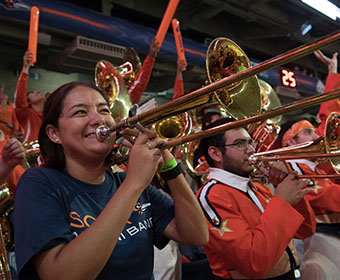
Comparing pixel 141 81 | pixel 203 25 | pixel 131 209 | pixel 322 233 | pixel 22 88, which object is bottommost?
pixel 322 233

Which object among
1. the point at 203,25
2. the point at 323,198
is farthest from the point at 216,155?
the point at 203,25

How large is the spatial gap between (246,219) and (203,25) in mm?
5440

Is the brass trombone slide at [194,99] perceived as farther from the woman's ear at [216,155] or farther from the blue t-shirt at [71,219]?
the woman's ear at [216,155]

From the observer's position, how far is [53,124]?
124 centimetres

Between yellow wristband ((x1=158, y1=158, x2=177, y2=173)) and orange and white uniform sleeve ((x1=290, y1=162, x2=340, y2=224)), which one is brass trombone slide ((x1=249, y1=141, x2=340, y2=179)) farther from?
yellow wristband ((x1=158, y1=158, x2=177, y2=173))

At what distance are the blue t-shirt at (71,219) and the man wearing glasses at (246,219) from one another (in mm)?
398

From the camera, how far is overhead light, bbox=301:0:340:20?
188 cm

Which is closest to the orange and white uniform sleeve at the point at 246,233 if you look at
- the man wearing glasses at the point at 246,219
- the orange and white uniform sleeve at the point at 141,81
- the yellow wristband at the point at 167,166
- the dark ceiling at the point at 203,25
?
the man wearing glasses at the point at 246,219

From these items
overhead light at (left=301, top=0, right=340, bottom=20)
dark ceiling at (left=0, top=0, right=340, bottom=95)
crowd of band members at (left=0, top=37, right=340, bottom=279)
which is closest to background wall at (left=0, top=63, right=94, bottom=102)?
dark ceiling at (left=0, top=0, right=340, bottom=95)

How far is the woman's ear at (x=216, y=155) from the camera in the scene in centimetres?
199

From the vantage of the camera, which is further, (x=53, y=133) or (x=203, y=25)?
(x=203, y=25)

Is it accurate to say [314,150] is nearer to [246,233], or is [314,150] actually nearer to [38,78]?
[246,233]

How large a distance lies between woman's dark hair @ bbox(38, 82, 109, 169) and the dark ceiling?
9.16 feet

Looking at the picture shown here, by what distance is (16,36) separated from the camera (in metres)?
4.80
